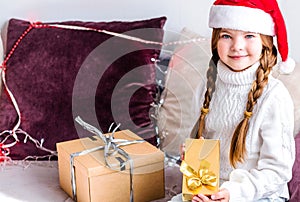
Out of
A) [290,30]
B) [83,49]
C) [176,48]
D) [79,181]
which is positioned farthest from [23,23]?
[290,30]

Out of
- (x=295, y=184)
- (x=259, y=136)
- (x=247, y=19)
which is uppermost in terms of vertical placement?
(x=247, y=19)

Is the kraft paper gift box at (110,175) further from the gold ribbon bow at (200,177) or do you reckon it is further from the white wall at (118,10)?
the white wall at (118,10)

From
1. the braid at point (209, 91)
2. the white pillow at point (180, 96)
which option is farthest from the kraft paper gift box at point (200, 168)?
the white pillow at point (180, 96)

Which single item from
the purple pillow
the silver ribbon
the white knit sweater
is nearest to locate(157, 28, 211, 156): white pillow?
the purple pillow

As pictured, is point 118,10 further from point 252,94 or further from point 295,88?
point 252,94

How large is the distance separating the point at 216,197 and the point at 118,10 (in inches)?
37.3

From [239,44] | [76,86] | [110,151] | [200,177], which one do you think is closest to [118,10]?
[76,86]

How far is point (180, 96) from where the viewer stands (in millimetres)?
1675

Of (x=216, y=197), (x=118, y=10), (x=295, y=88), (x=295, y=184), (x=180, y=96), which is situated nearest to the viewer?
(x=216, y=197)

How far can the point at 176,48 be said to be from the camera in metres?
1.82

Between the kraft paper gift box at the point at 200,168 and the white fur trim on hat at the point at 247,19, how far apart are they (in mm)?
265

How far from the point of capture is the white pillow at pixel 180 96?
1651mm

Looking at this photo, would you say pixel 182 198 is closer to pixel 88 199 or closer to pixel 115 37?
pixel 88 199

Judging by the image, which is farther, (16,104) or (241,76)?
(16,104)
